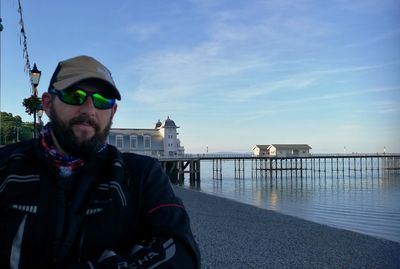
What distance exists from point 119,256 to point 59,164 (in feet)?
1.59

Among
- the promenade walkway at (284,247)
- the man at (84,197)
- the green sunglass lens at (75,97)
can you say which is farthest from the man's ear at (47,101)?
the promenade walkway at (284,247)

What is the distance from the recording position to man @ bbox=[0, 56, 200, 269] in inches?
63.9

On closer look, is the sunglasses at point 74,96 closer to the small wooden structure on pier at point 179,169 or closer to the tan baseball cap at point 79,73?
the tan baseball cap at point 79,73

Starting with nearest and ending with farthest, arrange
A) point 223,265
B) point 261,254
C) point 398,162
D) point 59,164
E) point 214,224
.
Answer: point 59,164, point 223,265, point 261,254, point 214,224, point 398,162

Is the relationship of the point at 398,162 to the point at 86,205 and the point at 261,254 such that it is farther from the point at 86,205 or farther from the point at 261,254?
the point at 86,205

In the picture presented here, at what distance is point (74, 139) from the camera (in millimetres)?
1773

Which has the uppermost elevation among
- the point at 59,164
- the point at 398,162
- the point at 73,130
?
the point at 73,130

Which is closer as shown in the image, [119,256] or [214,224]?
[119,256]

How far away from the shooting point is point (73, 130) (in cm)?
178

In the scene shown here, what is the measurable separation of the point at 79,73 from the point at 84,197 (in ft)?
1.79

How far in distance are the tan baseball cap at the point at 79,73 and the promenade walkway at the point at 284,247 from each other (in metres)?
5.53

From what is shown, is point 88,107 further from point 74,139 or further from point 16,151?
point 16,151

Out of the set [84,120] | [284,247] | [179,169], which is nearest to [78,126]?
[84,120]

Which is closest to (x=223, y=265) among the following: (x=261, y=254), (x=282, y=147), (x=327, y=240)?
(x=261, y=254)
